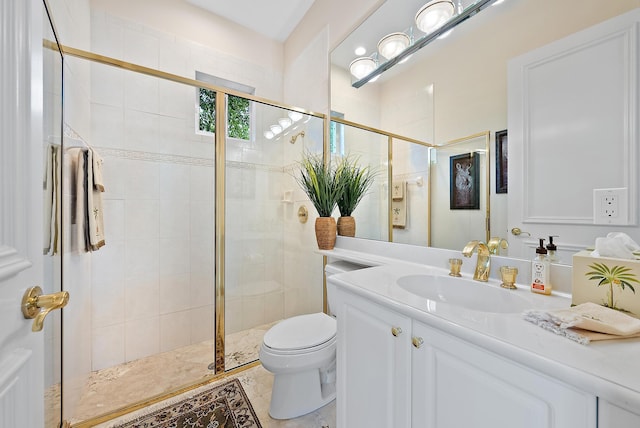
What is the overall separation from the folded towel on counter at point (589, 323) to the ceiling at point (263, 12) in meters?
2.63

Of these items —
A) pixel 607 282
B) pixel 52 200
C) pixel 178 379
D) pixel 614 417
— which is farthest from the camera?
pixel 178 379

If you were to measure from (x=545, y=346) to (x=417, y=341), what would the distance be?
11.2 inches

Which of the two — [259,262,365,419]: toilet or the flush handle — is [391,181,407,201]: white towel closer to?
the flush handle

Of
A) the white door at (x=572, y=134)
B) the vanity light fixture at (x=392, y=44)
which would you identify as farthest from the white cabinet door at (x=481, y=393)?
the vanity light fixture at (x=392, y=44)

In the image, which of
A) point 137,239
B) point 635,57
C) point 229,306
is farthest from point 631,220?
point 137,239

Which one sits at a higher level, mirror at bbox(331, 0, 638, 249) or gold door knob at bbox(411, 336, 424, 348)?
mirror at bbox(331, 0, 638, 249)

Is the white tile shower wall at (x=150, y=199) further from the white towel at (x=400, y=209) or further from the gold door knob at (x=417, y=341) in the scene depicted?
the gold door knob at (x=417, y=341)

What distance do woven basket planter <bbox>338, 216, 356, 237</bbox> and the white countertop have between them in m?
0.97

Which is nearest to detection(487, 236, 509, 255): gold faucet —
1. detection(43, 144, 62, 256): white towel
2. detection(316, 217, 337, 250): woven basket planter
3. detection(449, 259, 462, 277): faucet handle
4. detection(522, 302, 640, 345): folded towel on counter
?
detection(449, 259, 462, 277): faucet handle

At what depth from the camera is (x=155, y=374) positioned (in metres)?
1.75

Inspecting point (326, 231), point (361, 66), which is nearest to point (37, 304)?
point (326, 231)

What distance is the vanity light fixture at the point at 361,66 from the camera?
1682mm

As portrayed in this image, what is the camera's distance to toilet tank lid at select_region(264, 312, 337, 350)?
1.31 m

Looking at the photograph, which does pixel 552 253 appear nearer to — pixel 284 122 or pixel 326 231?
pixel 326 231
